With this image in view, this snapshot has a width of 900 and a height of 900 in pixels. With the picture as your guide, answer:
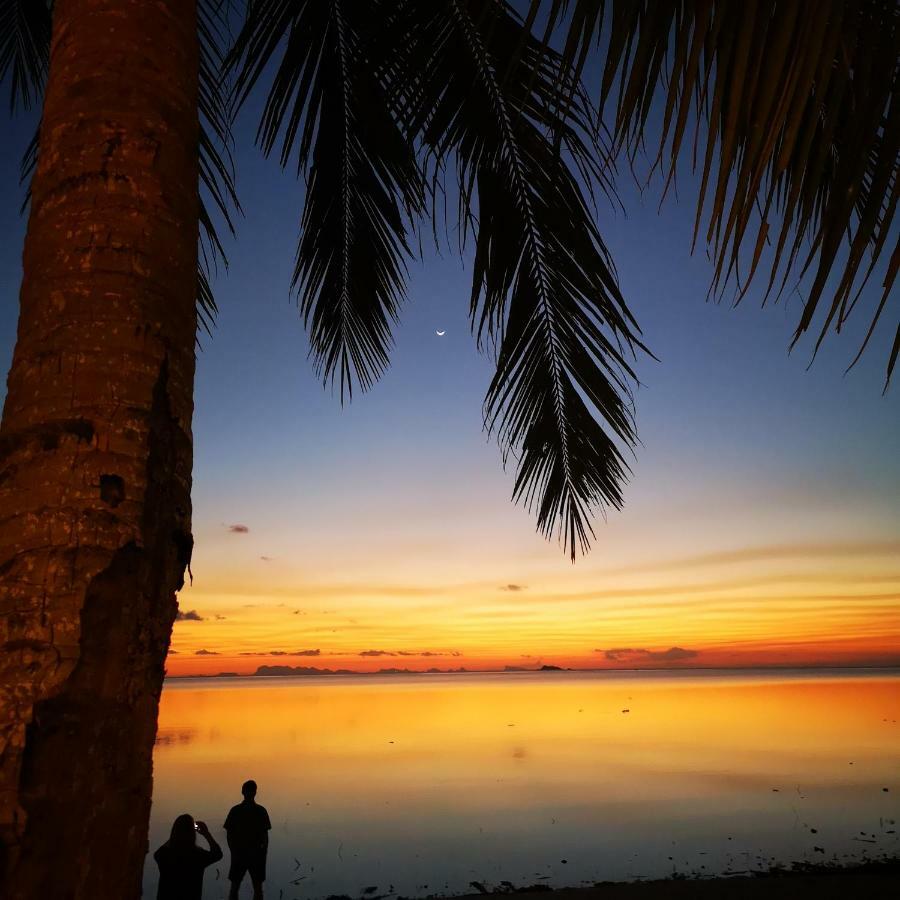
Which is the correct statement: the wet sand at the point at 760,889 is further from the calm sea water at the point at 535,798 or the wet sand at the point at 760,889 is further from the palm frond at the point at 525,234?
the palm frond at the point at 525,234

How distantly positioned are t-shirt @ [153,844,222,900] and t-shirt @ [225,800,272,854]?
4.85 ft

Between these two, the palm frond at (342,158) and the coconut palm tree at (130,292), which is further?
the palm frond at (342,158)

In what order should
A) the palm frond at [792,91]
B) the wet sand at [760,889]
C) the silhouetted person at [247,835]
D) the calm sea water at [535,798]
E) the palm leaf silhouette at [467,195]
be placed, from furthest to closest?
1. the calm sea water at [535,798]
2. the wet sand at [760,889]
3. the silhouetted person at [247,835]
4. the palm leaf silhouette at [467,195]
5. the palm frond at [792,91]

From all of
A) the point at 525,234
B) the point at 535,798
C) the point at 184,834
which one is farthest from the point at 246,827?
the point at 535,798

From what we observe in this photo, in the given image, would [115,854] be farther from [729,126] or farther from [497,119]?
[497,119]

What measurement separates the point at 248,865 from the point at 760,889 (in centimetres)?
581

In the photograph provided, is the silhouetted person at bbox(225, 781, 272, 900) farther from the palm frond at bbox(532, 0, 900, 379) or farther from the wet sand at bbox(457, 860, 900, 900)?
the palm frond at bbox(532, 0, 900, 379)

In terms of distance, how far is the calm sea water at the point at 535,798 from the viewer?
10836 millimetres

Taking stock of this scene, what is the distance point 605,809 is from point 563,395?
46.0ft

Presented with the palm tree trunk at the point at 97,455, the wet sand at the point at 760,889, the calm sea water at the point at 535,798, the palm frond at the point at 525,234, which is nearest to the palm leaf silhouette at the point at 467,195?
the palm frond at the point at 525,234

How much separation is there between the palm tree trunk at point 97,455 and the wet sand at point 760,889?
7.98 metres

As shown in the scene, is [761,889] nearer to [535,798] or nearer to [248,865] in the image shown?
[248,865]

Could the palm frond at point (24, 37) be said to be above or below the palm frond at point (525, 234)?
above

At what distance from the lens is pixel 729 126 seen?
88 centimetres
